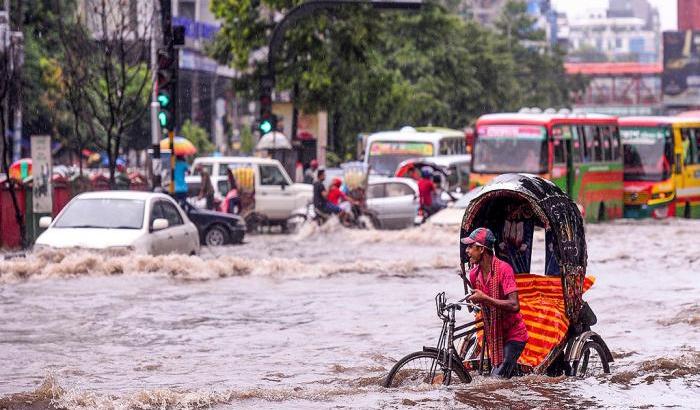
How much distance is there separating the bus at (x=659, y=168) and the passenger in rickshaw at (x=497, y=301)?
95.7ft

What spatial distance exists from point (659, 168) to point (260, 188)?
1110 centimetres

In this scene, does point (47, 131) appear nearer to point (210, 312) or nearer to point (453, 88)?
point (453, 88)

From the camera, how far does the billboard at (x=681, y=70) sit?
140500mm

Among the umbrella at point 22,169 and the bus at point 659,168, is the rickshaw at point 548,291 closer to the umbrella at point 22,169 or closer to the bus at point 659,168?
the umbrella at point 22,169

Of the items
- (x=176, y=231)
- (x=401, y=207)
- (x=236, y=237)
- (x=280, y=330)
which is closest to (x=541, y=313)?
(x=280, y=330)

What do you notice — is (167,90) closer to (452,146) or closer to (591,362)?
(591,362)

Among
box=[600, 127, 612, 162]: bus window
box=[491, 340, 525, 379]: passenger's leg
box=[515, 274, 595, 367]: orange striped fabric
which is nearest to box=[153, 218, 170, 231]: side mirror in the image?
box=[515, 274, 595, 367]: orange striped fabric

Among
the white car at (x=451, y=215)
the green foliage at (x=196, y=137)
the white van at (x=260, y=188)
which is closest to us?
the white car at (x=451, y=215)

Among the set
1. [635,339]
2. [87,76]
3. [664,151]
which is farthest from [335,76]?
[635,339]

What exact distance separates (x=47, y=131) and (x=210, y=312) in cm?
4038

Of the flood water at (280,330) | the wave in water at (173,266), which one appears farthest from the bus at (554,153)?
the wave in water at (173,266)

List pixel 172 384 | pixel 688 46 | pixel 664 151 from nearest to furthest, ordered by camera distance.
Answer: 1. pixel 172 384
2. pixel 664 151
3. pixel 688 46

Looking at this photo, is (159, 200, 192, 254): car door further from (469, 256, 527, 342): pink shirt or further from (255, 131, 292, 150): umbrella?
(469, 256, 527, 342): pink shirt

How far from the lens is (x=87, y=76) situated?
3181cm
